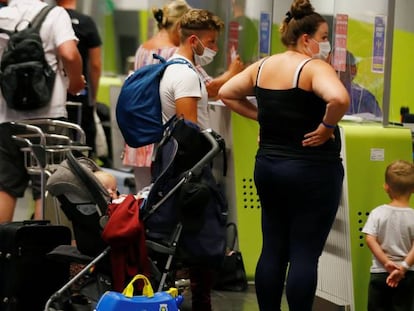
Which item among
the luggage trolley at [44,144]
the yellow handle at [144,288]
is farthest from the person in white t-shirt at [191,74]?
the yellow handle at [144,288]

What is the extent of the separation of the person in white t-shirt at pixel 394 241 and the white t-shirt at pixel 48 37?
1994mm

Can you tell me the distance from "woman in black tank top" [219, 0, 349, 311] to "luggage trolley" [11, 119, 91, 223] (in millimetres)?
1206

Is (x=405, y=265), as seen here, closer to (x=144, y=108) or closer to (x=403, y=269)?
(x=403, y=269)

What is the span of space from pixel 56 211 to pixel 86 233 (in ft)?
4.40

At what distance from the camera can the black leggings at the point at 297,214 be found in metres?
5.00

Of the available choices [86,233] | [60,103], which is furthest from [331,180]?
[60,103]

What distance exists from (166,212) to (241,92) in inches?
30.2

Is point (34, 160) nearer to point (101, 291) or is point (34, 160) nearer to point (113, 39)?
point (101, 291)

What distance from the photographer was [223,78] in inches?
276

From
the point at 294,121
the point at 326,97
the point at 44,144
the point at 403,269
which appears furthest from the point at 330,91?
the point at 44,144

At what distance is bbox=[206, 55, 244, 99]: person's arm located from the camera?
693cm

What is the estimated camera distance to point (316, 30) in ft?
16.8

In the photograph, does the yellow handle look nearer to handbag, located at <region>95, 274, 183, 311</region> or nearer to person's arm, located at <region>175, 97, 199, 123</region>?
handbag, located at <region>95, 274, 183, 311</region>

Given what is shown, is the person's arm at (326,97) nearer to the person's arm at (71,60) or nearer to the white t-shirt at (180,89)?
the white t-shirt at (180,89)
